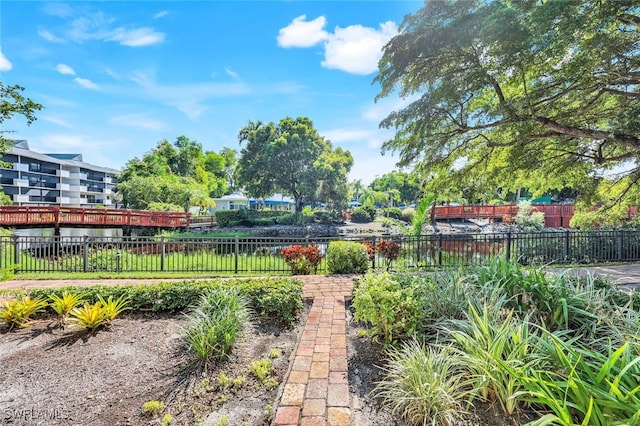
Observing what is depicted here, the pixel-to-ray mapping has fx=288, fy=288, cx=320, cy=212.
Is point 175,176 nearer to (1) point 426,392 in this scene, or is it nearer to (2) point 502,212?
(2) point 502,212

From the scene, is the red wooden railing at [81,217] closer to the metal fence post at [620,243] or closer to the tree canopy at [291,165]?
the tree canopy at [291,165]

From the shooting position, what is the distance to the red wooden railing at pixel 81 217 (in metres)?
14.1

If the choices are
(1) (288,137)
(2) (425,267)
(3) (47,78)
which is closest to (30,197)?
(1) (288,137)

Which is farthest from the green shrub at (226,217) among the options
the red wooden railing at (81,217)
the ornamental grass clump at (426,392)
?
the ornamental grass clump at (426,392)

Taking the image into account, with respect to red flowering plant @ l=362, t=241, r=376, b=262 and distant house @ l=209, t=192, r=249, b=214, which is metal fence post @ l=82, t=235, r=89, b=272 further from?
distant house @ l=209, t=192, r=249, b=214

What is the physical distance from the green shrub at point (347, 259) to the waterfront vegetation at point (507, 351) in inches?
135

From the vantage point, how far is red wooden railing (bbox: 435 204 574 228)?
21188mm

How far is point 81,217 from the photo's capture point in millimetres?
16812

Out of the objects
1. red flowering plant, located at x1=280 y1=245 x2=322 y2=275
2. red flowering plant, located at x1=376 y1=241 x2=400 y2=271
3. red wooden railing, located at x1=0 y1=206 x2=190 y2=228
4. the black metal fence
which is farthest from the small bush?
red flowering plant, located at x1=280 y1=245 x2=322 y2=275

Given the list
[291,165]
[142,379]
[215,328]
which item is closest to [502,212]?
[291,165]

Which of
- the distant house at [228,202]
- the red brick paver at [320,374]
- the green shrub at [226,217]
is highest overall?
the distant house at [228,202]

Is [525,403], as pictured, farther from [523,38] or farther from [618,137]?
[618,137]

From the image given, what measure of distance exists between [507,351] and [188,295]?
4.03 meters

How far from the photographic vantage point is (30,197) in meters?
42.6
